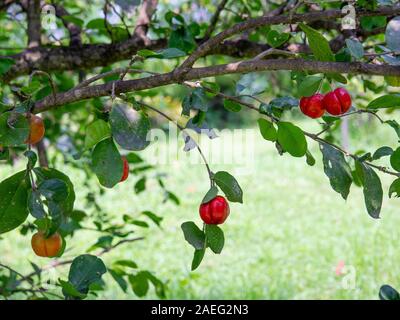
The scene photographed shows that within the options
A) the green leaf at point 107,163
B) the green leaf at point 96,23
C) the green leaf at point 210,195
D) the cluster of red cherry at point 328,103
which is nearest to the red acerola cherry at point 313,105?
the cluster of red cherry at point 328,103

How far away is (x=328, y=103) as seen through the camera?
39.9 inches

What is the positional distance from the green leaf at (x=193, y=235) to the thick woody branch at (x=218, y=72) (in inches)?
9.2

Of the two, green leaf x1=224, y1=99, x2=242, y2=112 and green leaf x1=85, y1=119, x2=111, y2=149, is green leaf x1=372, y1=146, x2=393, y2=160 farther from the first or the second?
green leaf x1=85, y1=119, x2=111, y2=149

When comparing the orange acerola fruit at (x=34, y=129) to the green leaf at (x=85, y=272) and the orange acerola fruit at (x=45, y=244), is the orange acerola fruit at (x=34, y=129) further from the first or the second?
the green leaf at (x=85, y=272)

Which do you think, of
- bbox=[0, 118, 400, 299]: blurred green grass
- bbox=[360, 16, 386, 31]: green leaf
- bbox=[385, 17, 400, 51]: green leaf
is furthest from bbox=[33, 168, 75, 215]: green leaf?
bbox=[0, 118, 400, 299]: blurred green grass

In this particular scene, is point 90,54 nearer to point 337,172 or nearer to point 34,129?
point 34,129

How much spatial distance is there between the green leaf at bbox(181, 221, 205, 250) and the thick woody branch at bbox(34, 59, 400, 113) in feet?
0.77

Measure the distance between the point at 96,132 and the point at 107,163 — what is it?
50 mm

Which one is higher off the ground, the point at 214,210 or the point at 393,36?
the point at 393,36

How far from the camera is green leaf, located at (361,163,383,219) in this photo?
3.21 feet

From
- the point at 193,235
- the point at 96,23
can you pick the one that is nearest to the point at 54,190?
the point at 193,235

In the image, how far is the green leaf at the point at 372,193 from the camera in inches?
38.5

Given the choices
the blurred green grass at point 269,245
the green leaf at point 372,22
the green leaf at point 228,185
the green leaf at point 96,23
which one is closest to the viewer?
the green leaf at point 228,185
